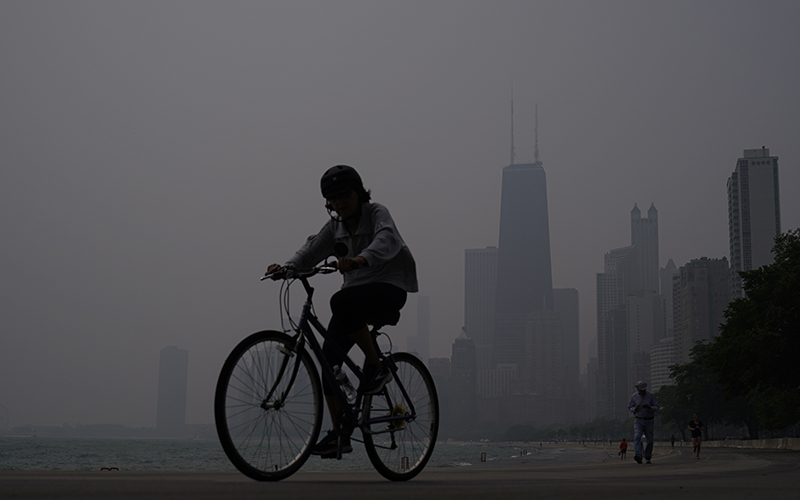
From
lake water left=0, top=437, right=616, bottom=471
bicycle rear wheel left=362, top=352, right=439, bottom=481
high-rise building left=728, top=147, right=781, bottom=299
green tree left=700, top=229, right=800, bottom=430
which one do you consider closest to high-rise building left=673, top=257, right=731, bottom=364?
high-rise building left=728, top=147, right=781, bottom=299

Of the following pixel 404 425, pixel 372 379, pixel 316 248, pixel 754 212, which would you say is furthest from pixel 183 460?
pixel 754 212

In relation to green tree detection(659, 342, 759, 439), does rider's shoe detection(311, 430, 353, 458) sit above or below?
above

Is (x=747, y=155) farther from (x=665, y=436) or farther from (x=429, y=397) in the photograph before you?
(x=429, y=397)

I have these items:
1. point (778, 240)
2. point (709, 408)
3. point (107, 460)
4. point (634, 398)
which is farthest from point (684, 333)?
point (634, 398)

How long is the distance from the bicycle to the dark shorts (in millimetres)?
62

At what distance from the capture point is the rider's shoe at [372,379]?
16.6 ft

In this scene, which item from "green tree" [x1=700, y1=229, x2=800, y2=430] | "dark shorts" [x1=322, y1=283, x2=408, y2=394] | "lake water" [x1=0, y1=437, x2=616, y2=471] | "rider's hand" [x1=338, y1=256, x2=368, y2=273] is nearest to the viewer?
"rider's hand" [x1=338, y1=256, x2=368, y2=273]

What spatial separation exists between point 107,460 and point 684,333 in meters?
138

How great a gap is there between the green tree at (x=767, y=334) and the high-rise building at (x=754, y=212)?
446ft

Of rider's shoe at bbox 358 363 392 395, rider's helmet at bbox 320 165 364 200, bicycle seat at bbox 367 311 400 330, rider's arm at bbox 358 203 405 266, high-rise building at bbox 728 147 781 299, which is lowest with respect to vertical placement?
rider's shoe at bbox 358 363 392 395

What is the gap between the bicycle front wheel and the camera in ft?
14.4

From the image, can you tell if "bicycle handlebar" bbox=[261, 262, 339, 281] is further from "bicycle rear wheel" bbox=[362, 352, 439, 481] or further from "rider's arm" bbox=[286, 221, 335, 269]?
"bicycle rear wheel" bbox=[362, 352, 439, 481]

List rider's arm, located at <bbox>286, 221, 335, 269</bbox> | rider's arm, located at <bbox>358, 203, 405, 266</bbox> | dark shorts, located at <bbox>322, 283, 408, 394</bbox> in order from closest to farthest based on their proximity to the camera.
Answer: rider's arm, located at <bbox>358, 203, 405, 266</bbox> < dark shorts, located at <bbox>322, 283, 408, 394</bbox> < rider's arm, located at <bbox>286, 221, 335, 269</bbox>

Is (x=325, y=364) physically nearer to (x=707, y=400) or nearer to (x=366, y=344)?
(x=366, y=344)
